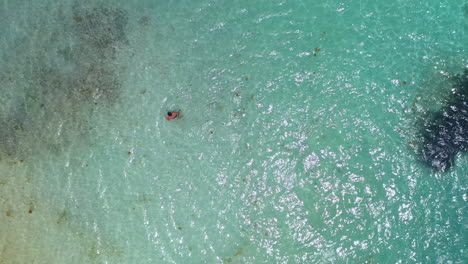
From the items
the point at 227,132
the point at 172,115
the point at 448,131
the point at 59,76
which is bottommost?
the point at 448,131

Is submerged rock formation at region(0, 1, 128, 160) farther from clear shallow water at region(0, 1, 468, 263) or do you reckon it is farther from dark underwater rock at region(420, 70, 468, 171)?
dark underwater rock at region(420, 70, 468, 171)

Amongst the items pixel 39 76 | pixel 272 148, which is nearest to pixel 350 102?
pixel 272 148

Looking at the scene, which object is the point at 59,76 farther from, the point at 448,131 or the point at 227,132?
the point at 448,131

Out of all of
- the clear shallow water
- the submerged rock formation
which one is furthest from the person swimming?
the submerged rock formation

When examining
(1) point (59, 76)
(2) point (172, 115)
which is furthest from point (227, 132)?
(1) point (59, 76)

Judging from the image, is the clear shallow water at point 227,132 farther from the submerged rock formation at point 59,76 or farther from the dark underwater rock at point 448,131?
the dark underwater rock at point 448,131

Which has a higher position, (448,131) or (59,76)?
(59,76)

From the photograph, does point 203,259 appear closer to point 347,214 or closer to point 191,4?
point 347,214
